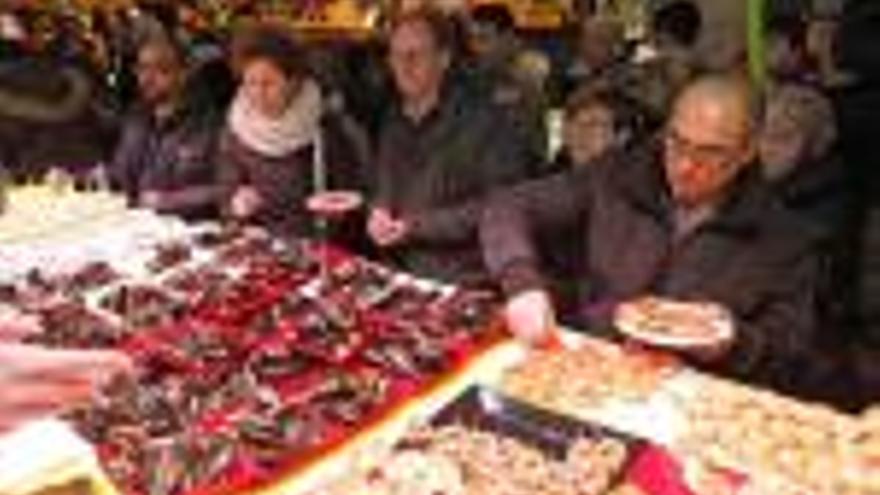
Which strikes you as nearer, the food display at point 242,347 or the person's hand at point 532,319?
the food display at point 242,347

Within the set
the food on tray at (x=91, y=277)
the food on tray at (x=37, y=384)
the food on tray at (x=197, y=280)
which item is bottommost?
the food on tray at (x=197, y=280)

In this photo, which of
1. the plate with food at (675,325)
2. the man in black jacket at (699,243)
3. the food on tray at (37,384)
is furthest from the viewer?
the man in black jacket at (699,243)

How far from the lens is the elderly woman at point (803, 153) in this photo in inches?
159

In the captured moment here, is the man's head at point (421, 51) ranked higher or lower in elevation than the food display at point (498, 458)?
higher

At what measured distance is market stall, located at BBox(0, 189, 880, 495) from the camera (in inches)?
85.8

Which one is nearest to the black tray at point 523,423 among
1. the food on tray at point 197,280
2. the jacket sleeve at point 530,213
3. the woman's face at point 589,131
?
the jacket sleeve at point 530,213

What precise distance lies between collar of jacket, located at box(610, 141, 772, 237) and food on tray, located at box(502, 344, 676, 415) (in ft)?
1.67

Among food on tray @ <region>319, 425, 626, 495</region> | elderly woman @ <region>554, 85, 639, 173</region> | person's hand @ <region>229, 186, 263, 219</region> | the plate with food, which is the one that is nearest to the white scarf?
person's hand @ <region>229, 186, 263, 219</region>

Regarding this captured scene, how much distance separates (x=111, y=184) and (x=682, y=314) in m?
2.73

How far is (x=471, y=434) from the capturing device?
2.32 metres

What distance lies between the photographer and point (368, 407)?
2469mm

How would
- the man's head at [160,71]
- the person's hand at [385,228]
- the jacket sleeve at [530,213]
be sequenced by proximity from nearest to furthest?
the jacket sleeve at [530,213]
the person's hand at [385,228]
the man's head at [160,71]

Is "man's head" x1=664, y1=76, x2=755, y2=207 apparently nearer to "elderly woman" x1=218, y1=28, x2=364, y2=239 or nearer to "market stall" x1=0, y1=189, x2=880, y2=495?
"market stall" x1=0, y1=189, x2=880, y2=495

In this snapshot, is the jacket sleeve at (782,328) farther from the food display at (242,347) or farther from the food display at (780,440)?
Answer: the food display at (242,347)
